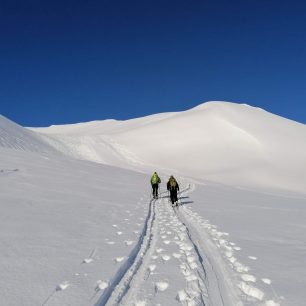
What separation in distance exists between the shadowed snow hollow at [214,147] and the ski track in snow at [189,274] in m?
39.8

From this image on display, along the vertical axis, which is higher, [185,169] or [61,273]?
[185,169]

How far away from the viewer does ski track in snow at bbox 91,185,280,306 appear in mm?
5473

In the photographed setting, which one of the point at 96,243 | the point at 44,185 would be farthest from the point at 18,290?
the point at 44,185

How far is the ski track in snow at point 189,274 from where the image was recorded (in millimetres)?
5473

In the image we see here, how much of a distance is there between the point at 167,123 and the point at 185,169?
34.7 meters

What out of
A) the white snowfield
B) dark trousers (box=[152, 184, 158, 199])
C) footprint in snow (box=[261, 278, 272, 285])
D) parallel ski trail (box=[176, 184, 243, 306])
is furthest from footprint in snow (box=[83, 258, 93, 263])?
dark trousers (box=[152, 184, 158, 199])

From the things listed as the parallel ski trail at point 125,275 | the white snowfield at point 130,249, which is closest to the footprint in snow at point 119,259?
the white snowfield at point 130,249

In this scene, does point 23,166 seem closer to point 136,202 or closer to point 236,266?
point 136,202

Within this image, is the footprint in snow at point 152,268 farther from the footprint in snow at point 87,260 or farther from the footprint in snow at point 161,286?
the footprint in snow at point 87,260

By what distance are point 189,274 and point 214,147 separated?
227 feet

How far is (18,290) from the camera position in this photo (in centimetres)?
552

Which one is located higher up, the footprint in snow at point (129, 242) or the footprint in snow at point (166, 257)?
the footprint in snow at point (129, 242)

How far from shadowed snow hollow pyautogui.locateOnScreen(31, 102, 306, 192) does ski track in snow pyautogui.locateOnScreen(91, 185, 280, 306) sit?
39756mm

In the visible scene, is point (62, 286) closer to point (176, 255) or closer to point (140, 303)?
point (140, 303)
